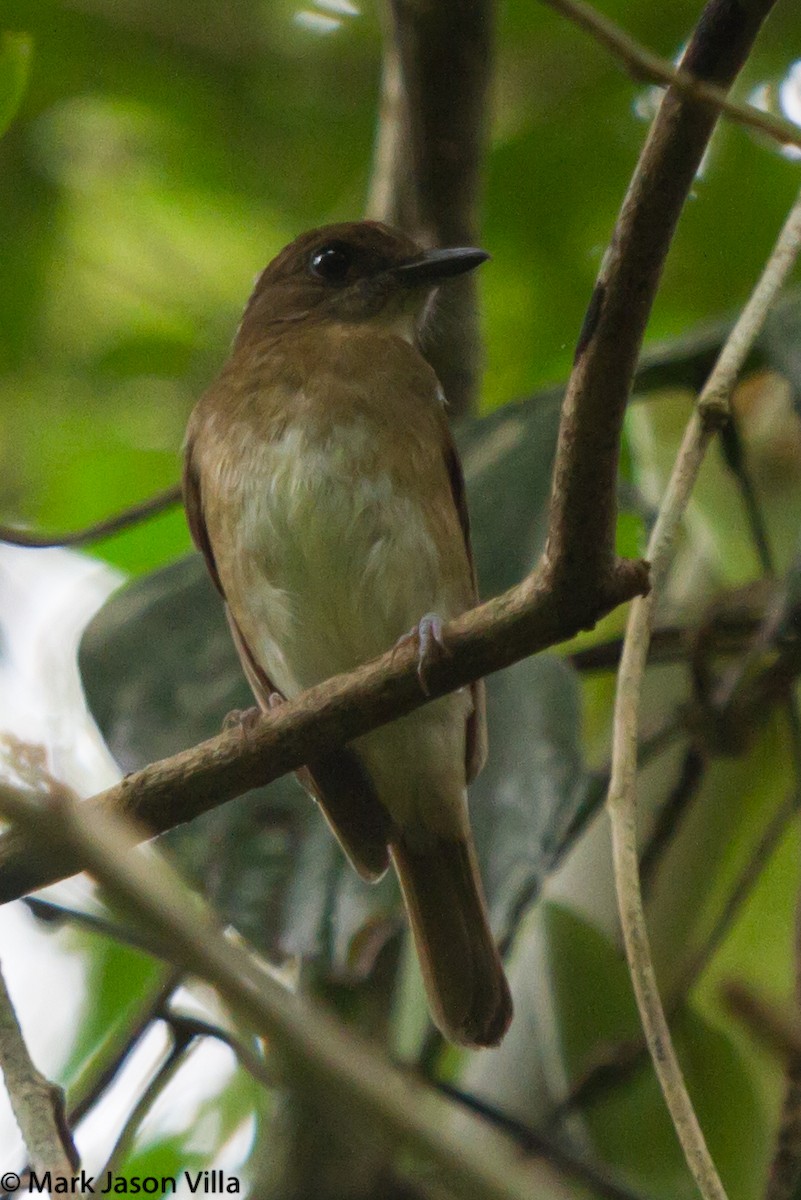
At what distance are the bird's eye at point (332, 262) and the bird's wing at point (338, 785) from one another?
1.91ft

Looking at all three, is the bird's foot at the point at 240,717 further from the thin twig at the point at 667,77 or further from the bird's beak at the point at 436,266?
the thin twig at the point at 667,77

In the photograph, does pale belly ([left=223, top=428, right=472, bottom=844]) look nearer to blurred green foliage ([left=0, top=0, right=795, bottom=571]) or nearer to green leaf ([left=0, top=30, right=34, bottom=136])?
green leaf ([left=0, top=30, right=34, bottom=136])

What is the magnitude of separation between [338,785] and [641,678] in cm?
118

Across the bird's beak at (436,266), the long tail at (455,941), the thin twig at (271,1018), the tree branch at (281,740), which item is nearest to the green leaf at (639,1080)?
the long tail at (455,941)

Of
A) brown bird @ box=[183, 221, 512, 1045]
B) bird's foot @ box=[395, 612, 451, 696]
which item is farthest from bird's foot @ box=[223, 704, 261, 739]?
bird's foot @ box=[395, 612, 451, 696]

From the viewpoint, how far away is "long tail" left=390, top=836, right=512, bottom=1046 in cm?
298

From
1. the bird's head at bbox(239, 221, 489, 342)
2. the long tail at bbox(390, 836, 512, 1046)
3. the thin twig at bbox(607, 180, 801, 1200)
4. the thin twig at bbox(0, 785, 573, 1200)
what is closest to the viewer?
the thin twig at bbox(0, 785, 573, 1200)

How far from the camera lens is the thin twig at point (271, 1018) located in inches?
31.0

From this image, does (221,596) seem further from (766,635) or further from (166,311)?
(166,311)

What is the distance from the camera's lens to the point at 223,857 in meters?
2.77

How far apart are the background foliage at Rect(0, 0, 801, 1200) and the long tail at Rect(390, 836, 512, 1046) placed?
0.33 feet

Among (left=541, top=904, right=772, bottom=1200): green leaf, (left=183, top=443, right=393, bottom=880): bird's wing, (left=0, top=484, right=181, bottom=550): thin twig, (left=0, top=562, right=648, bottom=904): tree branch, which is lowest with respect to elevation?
(left=541, top=904, right=772, bottom=1200): green leaf

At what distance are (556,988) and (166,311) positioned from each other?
244 cm

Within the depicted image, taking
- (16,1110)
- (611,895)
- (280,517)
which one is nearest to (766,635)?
(611,895)
